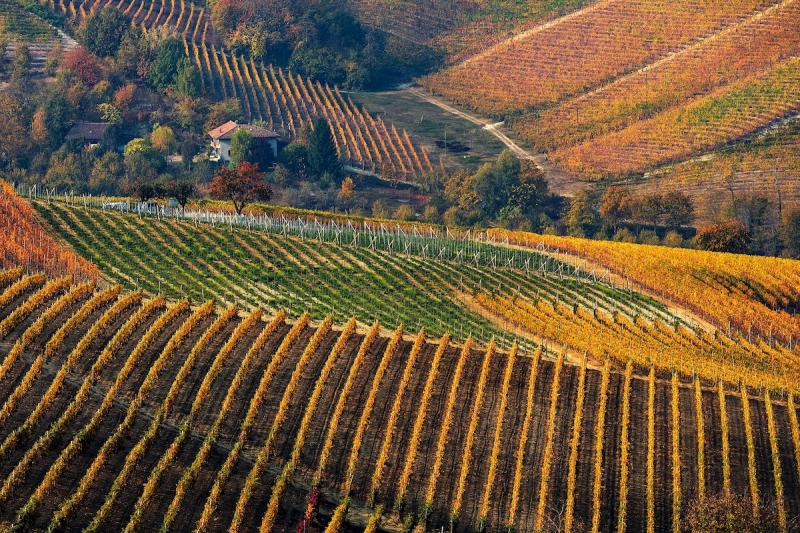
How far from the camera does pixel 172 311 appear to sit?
1957 inches

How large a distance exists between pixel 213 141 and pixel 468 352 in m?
66.3

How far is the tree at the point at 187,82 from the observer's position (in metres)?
118

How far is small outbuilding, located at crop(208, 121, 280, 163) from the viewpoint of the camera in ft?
352

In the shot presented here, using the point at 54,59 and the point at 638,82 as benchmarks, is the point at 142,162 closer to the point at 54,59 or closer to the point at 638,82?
the point at 54,59

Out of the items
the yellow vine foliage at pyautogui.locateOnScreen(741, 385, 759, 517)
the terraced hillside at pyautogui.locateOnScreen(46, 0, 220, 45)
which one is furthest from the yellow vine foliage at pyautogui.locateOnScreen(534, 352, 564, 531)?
the terraced hillside at pyautogui.locateOnScreen(46, 0, 220, 45)

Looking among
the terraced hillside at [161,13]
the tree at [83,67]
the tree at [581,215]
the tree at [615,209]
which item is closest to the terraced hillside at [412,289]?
the tree at [581,215]

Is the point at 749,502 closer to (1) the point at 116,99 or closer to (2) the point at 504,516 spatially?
(2) the point at 504,516

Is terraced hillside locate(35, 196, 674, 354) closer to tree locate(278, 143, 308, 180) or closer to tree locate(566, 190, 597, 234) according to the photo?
tree locate(566, 190, 597, 234)

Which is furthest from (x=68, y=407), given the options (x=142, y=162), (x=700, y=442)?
(x=142, y=162)

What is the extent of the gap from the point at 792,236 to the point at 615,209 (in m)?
12.2

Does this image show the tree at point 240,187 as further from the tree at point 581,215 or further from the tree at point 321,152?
the tree at point 321,152

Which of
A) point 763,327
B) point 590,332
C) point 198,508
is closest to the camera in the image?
point 198,508

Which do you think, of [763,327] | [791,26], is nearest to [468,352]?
[763,327]

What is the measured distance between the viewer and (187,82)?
4656 inches
